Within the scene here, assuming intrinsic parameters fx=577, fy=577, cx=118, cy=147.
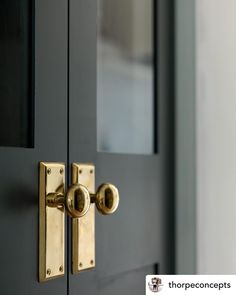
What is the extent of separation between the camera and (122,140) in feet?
3.08

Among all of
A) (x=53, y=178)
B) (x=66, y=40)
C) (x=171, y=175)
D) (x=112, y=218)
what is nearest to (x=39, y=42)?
(x=66, y=40)

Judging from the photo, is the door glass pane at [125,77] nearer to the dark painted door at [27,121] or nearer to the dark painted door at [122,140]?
the dark painted door at [122,140]

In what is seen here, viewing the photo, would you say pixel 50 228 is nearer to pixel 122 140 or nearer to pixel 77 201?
pixel 77 201

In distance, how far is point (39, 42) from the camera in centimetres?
74

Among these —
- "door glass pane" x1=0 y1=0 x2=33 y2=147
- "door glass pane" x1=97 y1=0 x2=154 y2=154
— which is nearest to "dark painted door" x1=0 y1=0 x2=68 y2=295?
"door glass pane" x1=0 y1=0 x2=33 y2=147

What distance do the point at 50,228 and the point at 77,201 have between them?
0.05 metres

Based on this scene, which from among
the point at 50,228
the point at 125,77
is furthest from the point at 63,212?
the point at 125,77

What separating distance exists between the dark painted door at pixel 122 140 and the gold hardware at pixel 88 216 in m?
0.02

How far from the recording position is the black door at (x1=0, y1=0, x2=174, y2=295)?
0.71 meters

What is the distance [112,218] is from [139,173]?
0.36ft

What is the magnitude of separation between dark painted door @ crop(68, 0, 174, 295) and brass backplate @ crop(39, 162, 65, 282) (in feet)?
0.14

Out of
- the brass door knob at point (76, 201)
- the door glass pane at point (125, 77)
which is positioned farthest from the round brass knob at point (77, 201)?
the door glass pane at point (125, 77)

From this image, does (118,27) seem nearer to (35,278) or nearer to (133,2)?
(133,2)

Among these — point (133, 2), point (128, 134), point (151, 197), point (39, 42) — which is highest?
point (133, 2)
